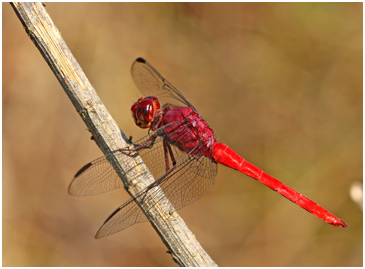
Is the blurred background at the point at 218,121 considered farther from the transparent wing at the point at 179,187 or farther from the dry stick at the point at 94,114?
the dry stick at the point at 94,114

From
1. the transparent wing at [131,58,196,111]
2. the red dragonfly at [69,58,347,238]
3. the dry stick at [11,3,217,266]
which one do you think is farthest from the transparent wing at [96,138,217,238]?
the transparent wing at [131,58,196,111]

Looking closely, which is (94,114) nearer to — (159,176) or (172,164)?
(159,176)

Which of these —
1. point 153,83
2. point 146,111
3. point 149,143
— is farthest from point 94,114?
point 153,83

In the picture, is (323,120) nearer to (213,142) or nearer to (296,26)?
(296,26)

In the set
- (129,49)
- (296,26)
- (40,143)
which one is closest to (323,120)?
(296,26)

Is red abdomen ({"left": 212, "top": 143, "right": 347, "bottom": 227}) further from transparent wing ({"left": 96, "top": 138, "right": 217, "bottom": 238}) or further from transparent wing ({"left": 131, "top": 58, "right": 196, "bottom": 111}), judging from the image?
Result: transparent wing ({"left": 131, "top": 58, "right": 196, "bottom": 111})

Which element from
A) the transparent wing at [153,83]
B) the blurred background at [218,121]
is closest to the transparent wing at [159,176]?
the transparent wing at [153,83]
